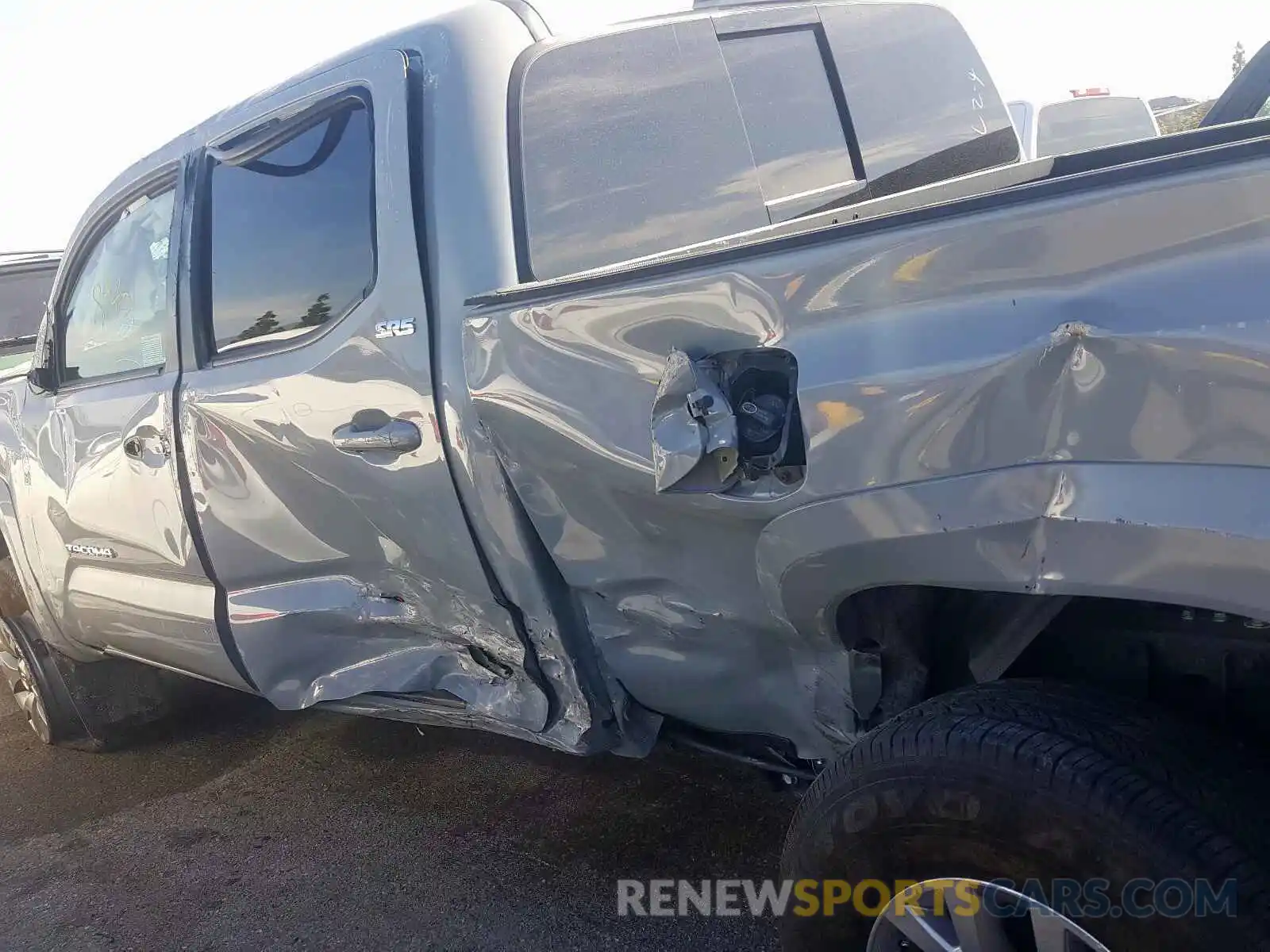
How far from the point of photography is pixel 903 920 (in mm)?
1726

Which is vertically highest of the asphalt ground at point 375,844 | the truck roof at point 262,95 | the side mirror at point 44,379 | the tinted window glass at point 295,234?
the truck roof at point 262,95

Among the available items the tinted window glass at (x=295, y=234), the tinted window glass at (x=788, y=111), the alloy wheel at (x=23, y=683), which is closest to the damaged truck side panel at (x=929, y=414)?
the tinted window glass at (x=295, y=234)

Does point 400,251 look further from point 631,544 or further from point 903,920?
point 903,920

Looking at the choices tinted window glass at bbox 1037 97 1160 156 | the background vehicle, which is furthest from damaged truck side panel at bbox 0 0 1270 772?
tinted window glass at bbox 1037 97 1160 156

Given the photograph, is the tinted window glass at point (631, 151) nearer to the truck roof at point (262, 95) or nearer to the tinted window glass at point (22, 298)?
the truck roof at point (262, 95)

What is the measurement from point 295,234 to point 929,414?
72.0 inches

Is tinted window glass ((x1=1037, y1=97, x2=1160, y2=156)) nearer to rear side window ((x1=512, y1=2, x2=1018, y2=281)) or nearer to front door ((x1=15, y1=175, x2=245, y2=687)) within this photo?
rear side window ((x1=512, y1=2, x2=1018, y2=281))

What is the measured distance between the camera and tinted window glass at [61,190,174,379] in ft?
10.5

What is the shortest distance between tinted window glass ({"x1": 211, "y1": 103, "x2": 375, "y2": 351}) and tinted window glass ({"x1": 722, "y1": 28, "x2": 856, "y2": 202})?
975mm

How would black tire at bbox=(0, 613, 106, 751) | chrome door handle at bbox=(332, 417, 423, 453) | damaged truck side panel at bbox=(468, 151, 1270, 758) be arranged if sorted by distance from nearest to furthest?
damaged truck side panel at bbox=(468, 151, 1270, 758) < chrome door handle at bbox=(332, 417, 423, 453) < black tire at bbox=(0, 613, 106, 751)

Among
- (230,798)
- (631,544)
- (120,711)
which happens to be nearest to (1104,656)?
(631,544)

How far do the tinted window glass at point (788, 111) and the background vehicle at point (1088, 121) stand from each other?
663 cm

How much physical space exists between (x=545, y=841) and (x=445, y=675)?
0.68 metres

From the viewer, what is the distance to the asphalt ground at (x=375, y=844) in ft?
9.27
